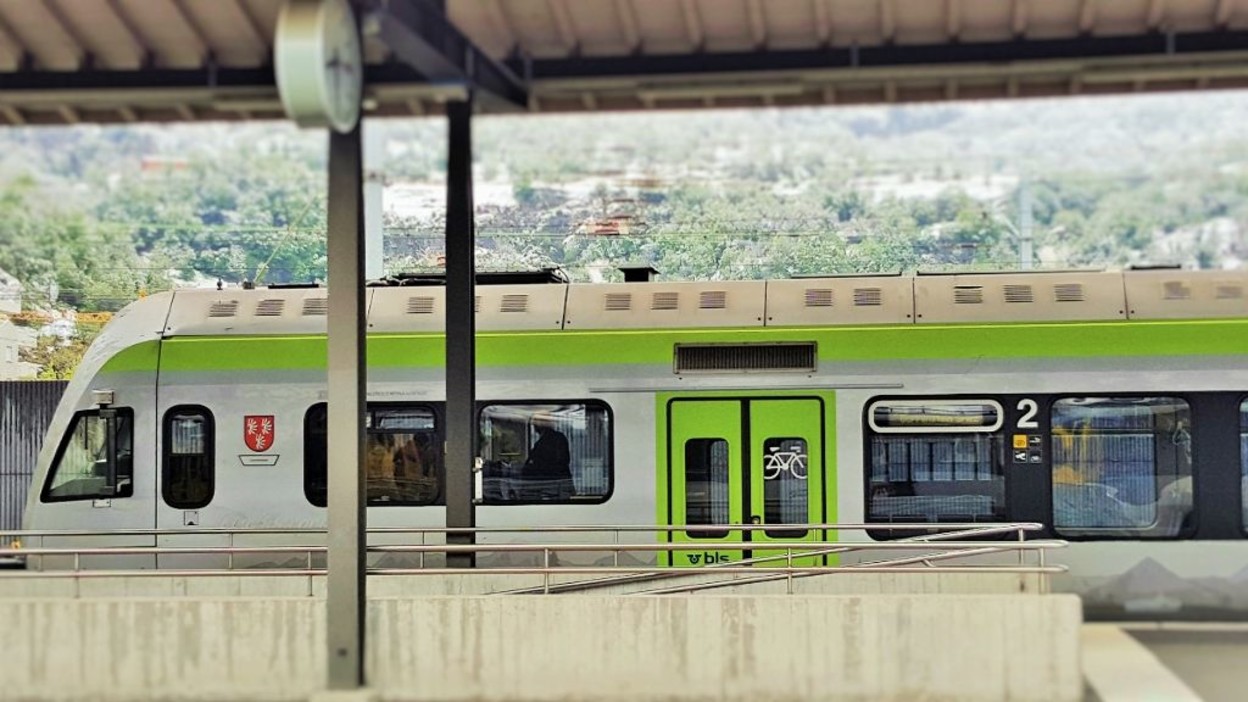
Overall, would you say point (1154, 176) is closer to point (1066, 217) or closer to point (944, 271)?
point (1066, 217)

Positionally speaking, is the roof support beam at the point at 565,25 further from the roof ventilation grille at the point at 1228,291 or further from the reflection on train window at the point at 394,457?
the roof ventilation grille at the point at 1228,291

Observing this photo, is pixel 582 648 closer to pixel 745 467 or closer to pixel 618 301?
pixel 745 467

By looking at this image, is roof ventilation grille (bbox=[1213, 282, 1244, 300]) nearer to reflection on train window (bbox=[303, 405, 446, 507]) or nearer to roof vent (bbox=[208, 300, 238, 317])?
reflection on train window (bbox=[303, 405, 446, 507])

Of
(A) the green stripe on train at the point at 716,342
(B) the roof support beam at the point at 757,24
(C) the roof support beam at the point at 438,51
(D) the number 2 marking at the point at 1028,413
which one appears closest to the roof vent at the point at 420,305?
(A) the green stripe on train at the point at 716,342

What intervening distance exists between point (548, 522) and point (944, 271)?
461 centimetres

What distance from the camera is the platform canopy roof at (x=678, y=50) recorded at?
8648mm

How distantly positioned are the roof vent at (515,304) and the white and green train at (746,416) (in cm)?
3

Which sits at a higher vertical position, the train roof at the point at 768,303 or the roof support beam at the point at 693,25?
the roof support beam at the point at 693,25

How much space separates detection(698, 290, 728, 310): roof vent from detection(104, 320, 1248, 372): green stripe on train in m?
0.29

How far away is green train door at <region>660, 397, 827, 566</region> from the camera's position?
11.5m

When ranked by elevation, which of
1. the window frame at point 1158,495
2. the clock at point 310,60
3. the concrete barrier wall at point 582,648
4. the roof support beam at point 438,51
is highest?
the roof support beam at point 438,51

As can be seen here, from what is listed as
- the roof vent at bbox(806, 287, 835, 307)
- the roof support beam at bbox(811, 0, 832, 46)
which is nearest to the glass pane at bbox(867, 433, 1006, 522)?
the roof vent at bbox(806, 287, 835, 307)

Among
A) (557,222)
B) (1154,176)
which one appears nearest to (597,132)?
(1154,176)

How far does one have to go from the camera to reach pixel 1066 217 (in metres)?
37.7
